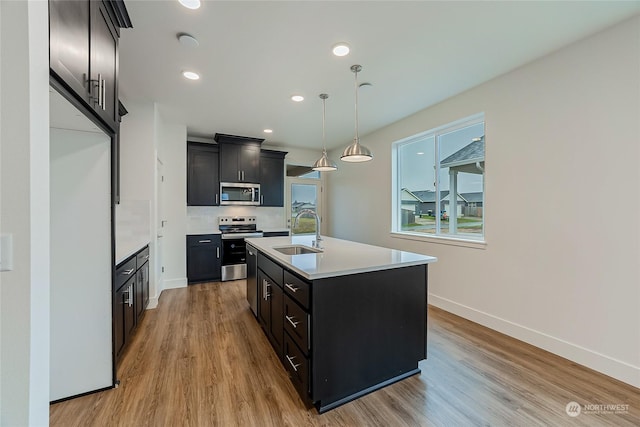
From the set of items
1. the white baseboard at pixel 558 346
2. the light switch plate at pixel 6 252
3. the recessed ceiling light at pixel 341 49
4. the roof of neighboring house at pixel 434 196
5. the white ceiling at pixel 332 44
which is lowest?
the white baseboard at pixel 558 346

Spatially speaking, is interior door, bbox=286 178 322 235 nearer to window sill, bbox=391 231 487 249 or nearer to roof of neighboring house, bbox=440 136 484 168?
window sill, bbox=391 231 487 249

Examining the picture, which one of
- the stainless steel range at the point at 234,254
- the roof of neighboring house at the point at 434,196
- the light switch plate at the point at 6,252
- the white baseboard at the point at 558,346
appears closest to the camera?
the light switch plate at the point at 6,252

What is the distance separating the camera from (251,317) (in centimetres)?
317

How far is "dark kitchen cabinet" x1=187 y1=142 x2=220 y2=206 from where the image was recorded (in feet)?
15.6

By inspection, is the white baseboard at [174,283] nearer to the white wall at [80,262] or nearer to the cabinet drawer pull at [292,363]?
the white wall at [80,262]

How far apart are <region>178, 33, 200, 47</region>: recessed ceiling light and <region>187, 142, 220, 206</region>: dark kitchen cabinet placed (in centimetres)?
276

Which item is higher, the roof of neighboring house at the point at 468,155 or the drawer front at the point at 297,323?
the roof of neighboring house at the point at 468,155

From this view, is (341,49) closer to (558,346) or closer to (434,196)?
(434,196)

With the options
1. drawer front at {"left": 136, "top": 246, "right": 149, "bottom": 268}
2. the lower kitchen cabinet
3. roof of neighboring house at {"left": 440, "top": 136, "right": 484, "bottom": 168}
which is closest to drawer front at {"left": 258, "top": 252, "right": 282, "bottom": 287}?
the lower kitchen cabinet

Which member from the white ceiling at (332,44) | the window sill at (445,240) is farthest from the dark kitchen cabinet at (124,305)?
the window sill at (445,240)

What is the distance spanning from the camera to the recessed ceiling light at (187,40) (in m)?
2.10

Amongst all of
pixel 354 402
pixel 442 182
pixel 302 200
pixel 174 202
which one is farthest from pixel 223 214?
pixel 354 402

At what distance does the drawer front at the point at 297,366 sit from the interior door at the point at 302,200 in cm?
394

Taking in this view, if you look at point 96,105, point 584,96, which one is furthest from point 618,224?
point 96,105
